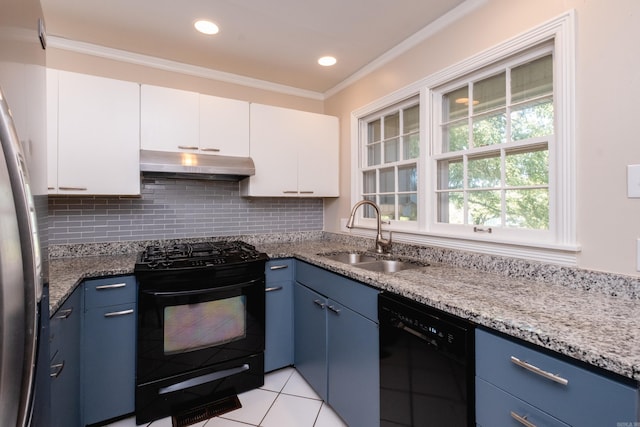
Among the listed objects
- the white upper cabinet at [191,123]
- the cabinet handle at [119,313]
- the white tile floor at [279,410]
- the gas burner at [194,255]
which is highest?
the white upper cabinet at [191,123]

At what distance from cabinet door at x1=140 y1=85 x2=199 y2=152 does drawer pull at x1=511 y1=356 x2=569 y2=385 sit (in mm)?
2269

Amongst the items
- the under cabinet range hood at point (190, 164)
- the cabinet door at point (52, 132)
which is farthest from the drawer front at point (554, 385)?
the cabinet door at point (52, 132)

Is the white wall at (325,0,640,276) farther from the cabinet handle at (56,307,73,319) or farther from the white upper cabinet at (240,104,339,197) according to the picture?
the cabinet handle at (56,307,73,319)

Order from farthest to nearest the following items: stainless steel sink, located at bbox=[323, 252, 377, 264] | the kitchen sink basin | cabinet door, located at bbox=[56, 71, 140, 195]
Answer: stainless steel sink, located at bbox=[323, 252, 377, 264], the kitchen sink basin, cabinet door, located at bbox=[56, 71, 140, 195]

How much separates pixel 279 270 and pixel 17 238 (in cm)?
186

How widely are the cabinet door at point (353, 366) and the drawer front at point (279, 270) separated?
0.55 metres

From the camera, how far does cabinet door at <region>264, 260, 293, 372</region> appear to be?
7.44 ft

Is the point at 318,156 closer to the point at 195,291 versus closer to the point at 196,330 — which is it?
the point at 195,291

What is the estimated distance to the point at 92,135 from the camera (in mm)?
2006

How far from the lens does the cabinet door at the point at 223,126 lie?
2363 mm

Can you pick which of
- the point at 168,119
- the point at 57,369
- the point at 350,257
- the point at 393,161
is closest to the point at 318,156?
the point at 393,161

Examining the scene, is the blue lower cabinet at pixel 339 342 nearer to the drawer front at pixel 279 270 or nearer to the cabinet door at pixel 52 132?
the drawer front at pixel 279 270

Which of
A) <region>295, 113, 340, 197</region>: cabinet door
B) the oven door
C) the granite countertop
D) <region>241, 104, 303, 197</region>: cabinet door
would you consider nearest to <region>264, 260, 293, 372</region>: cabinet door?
the oven door

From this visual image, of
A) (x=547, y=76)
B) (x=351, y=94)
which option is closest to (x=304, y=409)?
(x=547, y=76)
